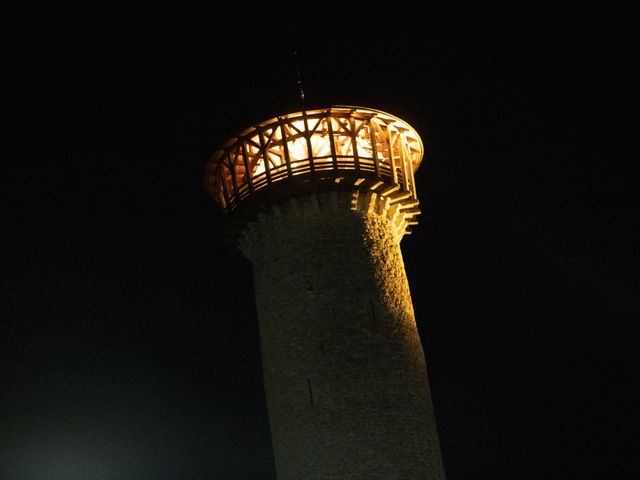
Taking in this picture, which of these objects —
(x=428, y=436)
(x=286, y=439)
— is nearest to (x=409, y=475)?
(x=428, y=436)

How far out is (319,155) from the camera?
1861cm

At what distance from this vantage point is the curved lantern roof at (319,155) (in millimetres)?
18016

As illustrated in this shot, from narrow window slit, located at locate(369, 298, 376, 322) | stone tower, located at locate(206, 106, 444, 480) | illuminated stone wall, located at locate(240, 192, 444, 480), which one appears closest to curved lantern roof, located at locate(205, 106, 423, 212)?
stone tower, located at locate(206, 106, 444, 480)

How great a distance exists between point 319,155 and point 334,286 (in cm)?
280

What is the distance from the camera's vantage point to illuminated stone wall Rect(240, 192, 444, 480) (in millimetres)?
16094

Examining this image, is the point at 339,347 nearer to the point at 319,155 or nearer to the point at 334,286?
the point at 334,286

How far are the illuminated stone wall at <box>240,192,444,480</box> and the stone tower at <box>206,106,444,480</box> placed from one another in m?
0.02

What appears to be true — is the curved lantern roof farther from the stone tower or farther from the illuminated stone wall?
the illuminated stone wall

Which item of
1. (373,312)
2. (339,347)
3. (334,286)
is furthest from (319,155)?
(339,347)

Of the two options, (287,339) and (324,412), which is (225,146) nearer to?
(287,339)

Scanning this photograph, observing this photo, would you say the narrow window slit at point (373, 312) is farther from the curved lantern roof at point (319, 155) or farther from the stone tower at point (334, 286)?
the curved lantern roof at point (319, 155)

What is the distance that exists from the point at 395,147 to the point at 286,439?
6.08 meters

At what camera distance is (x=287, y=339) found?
1697 centimetres

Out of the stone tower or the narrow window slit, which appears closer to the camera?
the stone tower
